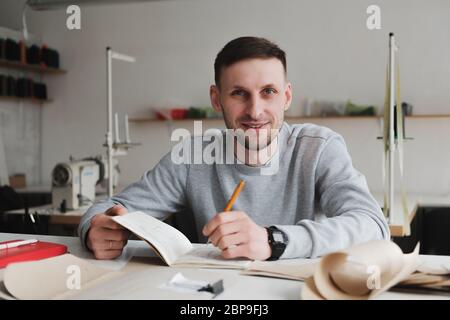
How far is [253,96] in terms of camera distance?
4.66 ft

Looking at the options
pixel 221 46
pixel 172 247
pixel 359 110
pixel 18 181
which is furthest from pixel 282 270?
pixel 18 181

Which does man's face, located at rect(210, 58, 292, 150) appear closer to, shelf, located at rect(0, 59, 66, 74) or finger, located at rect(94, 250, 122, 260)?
finger, located at rect(94, 250, 122, 260)

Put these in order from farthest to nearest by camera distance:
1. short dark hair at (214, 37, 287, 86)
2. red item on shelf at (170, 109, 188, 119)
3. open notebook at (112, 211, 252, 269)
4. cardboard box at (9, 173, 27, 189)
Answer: cardboard box at (9, 173, 27, 189)
red item on shelf at (170, 109, 188, 119)
short dark hair at (214, 37, 287, 86)
open notebook at (112, 211, 252, 269)

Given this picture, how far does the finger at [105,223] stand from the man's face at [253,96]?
462 mm

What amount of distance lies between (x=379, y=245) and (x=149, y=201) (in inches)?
33.7

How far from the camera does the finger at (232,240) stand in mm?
1027

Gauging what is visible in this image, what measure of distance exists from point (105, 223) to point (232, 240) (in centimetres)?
31

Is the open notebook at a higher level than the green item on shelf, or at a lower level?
lower

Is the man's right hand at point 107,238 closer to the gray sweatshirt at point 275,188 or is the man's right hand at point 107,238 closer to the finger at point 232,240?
the gray sweatshirt at point 275,188

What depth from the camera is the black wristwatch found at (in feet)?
3.55

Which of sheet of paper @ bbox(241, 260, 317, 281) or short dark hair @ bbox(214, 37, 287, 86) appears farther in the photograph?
short dark hair @ bbox(214, 37, 287, 86)

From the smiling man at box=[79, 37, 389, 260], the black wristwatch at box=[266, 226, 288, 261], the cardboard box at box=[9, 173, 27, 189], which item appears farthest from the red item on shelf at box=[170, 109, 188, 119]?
the black wristwatch at box=[266, 226, 288, 261]

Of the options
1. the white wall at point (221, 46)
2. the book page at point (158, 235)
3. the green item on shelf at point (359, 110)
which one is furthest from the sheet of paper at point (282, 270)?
the white wall at point (221, 46)
